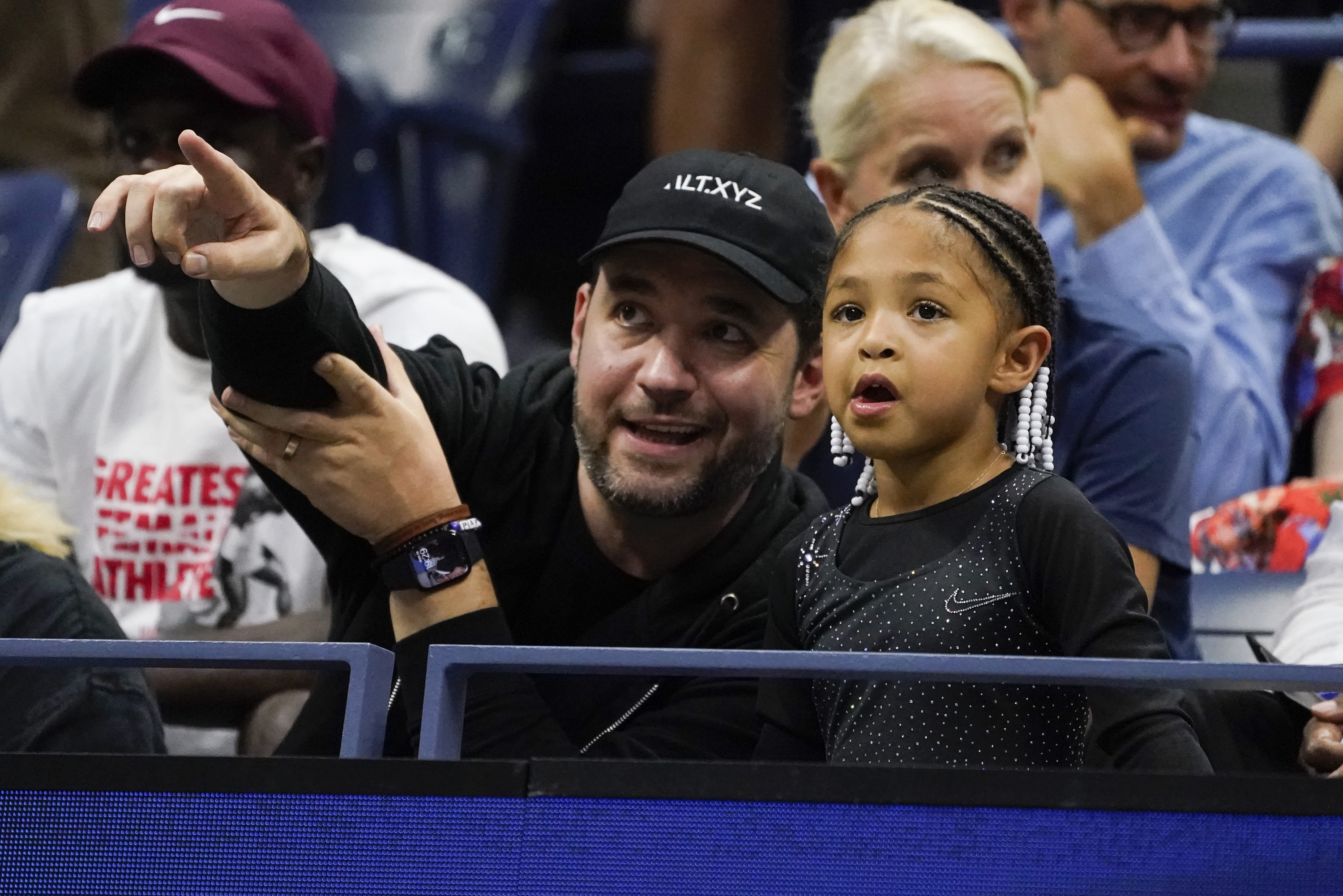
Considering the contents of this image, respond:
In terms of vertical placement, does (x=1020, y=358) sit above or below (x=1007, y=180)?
below

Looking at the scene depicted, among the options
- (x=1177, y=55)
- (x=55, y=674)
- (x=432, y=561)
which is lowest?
(x=55, y=674)

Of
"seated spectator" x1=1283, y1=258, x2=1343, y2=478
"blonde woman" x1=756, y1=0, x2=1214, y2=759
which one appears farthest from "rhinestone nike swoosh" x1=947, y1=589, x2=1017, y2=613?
"seated spectator" x1=1283, y1=258, x2=1343, y2=478

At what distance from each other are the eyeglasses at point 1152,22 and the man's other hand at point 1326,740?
1.55 meters

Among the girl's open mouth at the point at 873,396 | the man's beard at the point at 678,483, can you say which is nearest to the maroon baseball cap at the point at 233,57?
the man's beard at the point at 678,483

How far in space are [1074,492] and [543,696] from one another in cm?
65

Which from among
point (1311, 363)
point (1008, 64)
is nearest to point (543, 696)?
point (1008, 64)

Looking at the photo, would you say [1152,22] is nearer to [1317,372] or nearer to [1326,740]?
[1317,372]

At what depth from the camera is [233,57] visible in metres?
2.46

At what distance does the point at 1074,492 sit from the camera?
53.8 inches

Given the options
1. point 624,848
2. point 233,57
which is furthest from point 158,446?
point 624,848

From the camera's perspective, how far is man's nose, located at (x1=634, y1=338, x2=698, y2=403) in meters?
1.74

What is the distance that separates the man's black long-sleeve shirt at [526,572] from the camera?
5.12ft

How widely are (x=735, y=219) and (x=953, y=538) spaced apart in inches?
20.2

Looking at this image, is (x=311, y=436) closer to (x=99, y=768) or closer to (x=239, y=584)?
(x=99, y=768)
